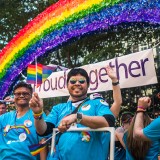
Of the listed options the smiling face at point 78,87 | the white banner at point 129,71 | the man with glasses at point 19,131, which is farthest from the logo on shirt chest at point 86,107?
the white banner at point 129,71

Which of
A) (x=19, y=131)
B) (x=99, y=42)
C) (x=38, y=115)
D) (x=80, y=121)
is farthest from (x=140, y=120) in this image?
(x=99, y=42)

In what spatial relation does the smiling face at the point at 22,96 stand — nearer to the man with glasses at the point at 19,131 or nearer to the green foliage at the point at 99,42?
the man with glasses at the point at 19,131

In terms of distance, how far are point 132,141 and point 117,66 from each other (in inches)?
83.5

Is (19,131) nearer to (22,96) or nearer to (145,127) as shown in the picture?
(22,96)

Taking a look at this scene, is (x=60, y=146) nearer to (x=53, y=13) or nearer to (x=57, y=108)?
(x=57, y=108)

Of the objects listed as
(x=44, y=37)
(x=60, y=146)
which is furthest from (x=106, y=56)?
(x=60, y=146)

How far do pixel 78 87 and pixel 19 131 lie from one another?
0.90 m

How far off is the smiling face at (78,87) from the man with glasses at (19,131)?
2.46 ft

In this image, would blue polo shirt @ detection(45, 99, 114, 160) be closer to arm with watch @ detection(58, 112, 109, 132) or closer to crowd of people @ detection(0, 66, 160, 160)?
crowd of people @ detection(0, 66, 160, 160)

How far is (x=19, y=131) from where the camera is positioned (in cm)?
317

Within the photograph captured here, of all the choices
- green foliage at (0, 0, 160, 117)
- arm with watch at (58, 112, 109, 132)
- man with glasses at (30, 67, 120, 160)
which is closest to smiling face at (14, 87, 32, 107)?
man with glasses at (30, 67, 120, 160)

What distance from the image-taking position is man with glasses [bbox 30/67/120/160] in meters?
2.36

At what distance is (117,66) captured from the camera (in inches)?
200

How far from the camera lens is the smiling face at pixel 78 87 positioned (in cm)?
271
